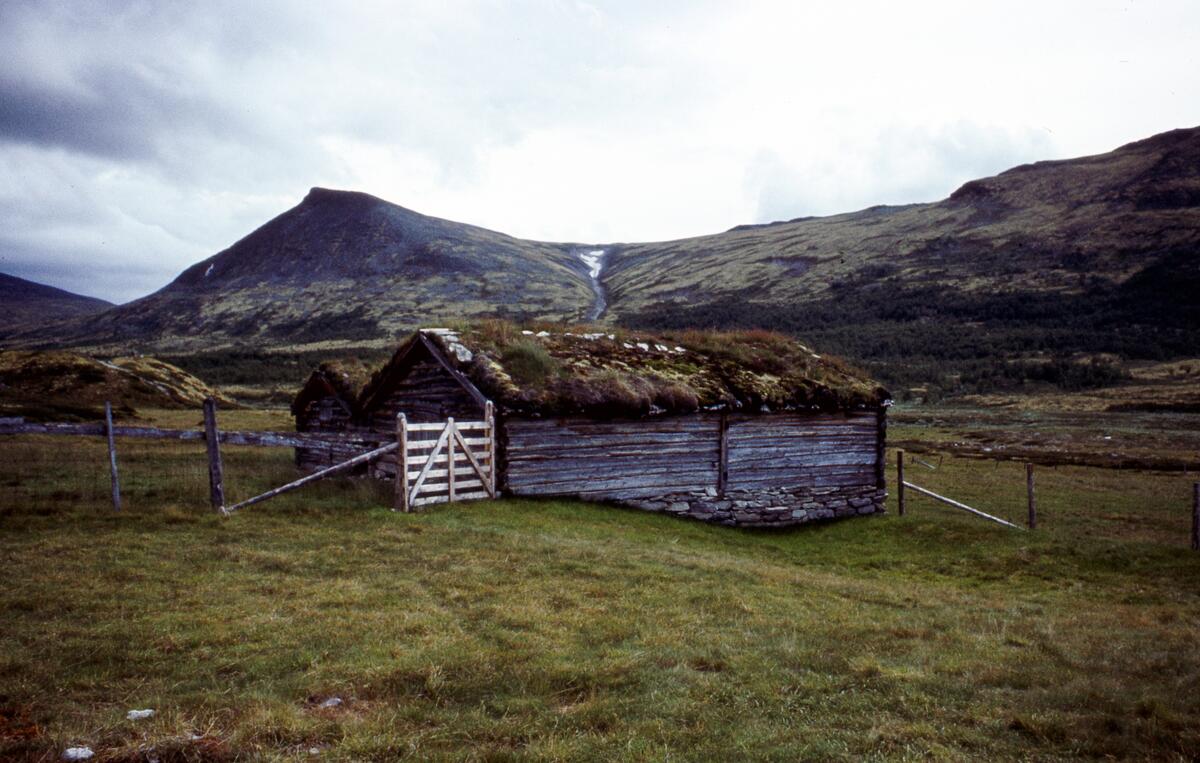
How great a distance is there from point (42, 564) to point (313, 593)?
366 centimetres

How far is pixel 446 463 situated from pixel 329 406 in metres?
10.6

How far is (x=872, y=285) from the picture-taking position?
133 meters

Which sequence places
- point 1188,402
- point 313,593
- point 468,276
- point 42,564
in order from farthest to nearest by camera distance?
point 468,276
point 1188,402
point 42,564
point 313,593

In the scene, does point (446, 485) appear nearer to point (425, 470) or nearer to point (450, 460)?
point (450, 460)

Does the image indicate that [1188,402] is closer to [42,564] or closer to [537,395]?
[537,395]

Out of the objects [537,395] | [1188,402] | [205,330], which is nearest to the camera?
[537,395]

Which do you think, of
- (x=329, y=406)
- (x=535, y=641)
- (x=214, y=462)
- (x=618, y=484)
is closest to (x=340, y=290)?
(x=329, y=406)

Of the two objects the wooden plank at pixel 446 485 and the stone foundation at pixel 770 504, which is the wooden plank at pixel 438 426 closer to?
the wooden plank at pixel 446 485

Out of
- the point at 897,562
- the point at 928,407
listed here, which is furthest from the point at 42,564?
the point at 928,407

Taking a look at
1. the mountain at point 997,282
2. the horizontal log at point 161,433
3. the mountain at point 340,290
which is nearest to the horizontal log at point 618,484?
the horizontal log at point 161,433

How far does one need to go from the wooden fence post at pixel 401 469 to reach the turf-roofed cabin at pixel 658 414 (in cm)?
240

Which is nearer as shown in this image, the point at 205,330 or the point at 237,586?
the point at 237,586

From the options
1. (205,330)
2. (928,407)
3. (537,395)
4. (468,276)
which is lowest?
(928,407)

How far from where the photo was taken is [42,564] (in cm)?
887
